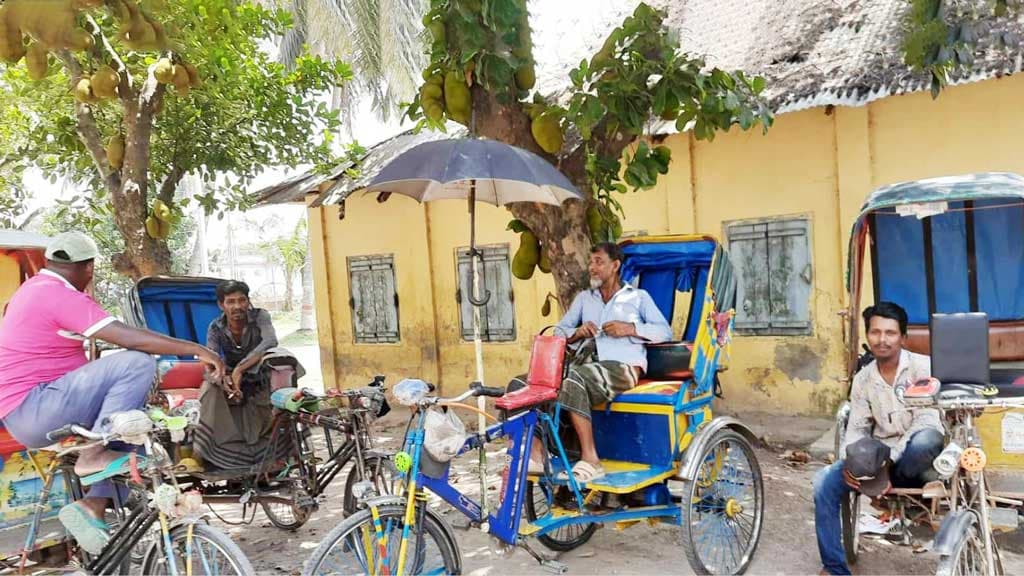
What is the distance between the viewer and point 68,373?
11.2 feet

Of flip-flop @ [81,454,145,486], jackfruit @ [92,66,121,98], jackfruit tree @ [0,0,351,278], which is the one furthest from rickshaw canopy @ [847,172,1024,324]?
jackfruit @ [92,66,121,98]

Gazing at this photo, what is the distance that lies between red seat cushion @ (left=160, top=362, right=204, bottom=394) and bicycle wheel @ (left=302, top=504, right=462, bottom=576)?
331 centimetres

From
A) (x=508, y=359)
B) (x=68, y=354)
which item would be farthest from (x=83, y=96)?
(x=508, y=359)

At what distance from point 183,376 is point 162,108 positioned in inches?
93.1

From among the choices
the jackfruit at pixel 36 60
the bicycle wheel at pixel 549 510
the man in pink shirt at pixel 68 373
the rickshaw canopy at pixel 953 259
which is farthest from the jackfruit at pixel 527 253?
the jackfruit at pixel 36 60

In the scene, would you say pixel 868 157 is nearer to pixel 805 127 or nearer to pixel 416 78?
pixel 805 127

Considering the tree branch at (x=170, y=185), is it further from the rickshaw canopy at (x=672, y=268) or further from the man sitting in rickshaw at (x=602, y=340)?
the rickshaw canopy at (x=672, y=268)

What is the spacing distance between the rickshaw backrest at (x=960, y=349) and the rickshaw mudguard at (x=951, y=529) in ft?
2.20

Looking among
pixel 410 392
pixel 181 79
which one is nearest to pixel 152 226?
pixel 181 79

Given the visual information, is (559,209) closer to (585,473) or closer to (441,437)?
(585,473)

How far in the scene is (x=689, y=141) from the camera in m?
8.05

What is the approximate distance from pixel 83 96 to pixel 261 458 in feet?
11.0

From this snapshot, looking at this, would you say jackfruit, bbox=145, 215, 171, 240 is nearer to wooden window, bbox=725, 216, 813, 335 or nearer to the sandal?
the sandal

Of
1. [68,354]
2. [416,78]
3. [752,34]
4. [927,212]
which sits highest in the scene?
[416,78]
